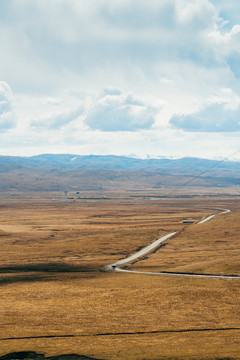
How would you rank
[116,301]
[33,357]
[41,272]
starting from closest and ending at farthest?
[33,357] → [116,301] → [41,272]

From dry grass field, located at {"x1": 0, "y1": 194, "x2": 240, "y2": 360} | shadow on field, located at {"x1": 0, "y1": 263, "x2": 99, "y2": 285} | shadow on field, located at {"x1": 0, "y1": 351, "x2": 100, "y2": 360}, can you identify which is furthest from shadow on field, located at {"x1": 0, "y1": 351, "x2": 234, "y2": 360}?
shadow on field, located at {"x1": 0, "y1": 263, "x2": 99, "y2": 285}

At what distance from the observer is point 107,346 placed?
36.8 metres

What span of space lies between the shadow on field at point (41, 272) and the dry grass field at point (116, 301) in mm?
167

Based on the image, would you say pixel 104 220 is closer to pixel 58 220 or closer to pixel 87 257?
pixel 58 220

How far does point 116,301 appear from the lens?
2140 inches

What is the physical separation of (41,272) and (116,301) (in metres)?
25.6

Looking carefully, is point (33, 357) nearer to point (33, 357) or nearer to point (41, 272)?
point (33, 357)

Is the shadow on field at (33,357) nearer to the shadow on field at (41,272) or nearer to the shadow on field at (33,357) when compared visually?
the shadow on field at (33,357)

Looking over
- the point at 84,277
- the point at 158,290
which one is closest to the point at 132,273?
the point at 84,277

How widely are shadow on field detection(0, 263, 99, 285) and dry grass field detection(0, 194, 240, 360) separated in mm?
167

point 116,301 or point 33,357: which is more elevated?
point 33,357

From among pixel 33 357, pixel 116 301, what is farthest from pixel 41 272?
pixel 33 357

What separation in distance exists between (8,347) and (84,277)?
112 ft

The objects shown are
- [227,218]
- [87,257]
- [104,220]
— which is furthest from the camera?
[104,220]
